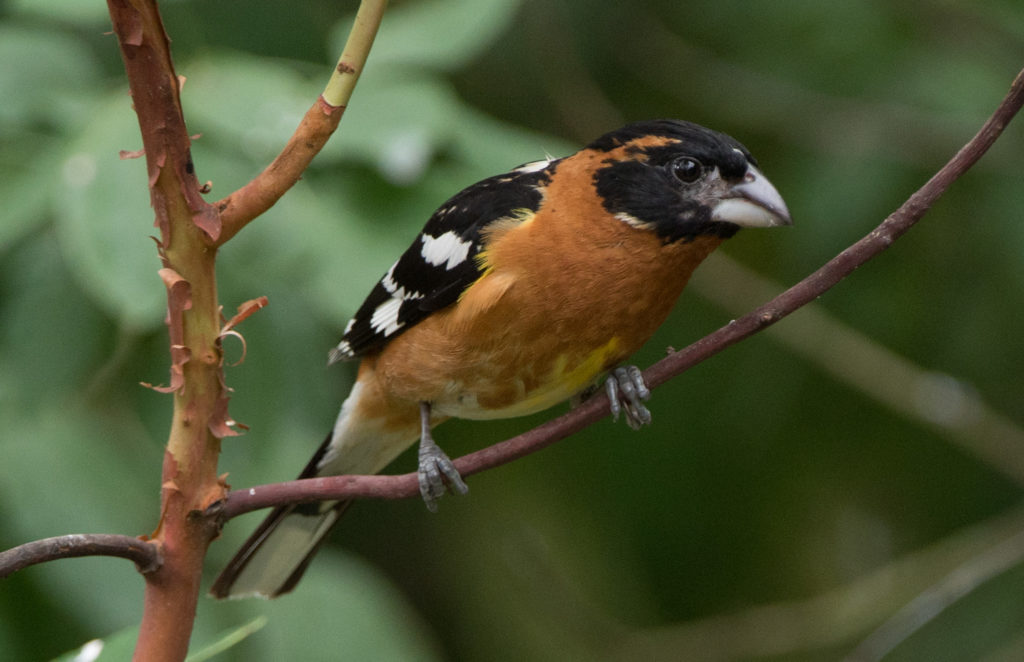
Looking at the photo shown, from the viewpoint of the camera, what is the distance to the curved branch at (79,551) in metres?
1.15

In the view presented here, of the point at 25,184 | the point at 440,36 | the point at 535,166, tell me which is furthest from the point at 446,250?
the point at 25,184

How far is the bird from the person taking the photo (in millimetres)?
2064

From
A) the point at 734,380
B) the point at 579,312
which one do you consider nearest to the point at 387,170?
the point at 579,312

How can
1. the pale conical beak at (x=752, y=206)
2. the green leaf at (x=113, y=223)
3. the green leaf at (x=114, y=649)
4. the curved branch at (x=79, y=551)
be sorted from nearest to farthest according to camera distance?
the curved branch at (x=79, y=551) < the green leaf at (x=114, y=649) < the green leaf at (x=113, y=223) < the pale conical beak at (x=752, y=206)

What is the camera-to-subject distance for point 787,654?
3.86m

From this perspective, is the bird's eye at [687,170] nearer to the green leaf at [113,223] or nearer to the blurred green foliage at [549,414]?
the blurred green foliage at [549,414]

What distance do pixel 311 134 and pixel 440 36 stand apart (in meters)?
1.25

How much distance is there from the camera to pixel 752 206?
201 cm

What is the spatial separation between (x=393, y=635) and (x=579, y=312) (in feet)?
2.90

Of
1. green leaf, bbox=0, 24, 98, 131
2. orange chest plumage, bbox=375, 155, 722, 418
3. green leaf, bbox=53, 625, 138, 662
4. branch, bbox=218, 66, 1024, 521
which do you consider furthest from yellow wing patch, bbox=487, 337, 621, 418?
green leaf, bbox=0, 24, 98, 131

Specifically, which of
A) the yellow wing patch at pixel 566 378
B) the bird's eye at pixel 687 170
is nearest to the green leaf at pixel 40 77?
the yellow wing patch at pixel 566 378

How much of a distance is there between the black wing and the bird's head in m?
0.21

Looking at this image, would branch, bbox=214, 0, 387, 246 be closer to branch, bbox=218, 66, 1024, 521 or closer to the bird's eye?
branch, bbox=218, 66, 1024, 521

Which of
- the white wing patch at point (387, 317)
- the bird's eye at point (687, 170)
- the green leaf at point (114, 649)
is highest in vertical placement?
the bird's eye at point (687, 170)
